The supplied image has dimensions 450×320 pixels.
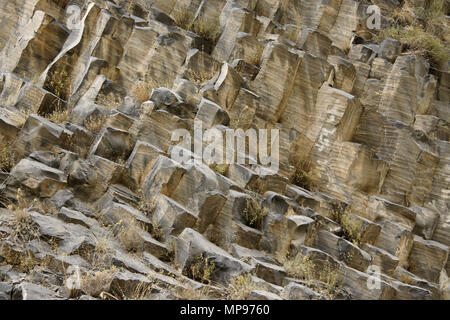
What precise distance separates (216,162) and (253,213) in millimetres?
1245

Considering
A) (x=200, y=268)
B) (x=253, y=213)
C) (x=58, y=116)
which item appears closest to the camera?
(x=200, y=268)

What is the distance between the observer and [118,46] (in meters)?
11.7

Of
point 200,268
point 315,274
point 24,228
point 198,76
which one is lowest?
point 24,228

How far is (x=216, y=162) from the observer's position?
10.0 metres

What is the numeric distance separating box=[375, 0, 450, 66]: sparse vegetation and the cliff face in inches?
22.7

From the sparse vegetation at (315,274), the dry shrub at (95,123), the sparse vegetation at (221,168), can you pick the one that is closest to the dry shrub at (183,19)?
the dry shrub at (95,123)

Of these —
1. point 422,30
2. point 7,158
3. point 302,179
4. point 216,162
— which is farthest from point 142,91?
point 422,30

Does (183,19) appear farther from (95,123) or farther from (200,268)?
(200,268)

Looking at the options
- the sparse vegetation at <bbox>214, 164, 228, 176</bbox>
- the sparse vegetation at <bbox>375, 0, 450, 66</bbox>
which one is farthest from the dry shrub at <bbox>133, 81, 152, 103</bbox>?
the sparse vegetation at <bbox>375, 0, 450, 66</bbox>

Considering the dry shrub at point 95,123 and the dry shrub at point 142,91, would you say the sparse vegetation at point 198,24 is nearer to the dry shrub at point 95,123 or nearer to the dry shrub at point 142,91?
the dry shrub at point 142,91

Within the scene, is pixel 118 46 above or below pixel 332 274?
above
